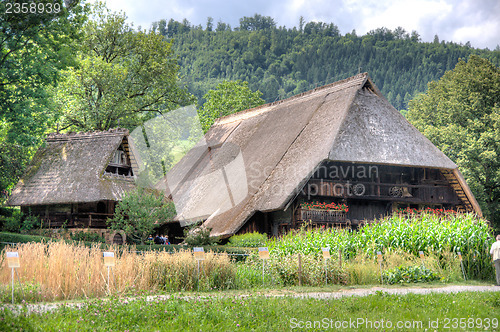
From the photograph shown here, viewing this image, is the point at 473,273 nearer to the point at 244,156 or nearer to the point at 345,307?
the point at 345,307

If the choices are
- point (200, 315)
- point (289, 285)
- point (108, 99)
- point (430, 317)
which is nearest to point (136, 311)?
point (200, 315)

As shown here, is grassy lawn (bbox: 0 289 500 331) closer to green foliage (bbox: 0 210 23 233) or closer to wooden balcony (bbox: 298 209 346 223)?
wooden balcony (bbox: 298 209 346 223)

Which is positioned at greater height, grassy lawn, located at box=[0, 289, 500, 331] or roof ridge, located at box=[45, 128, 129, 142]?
roof ridge, located at box=[45, 128, 129, 142]

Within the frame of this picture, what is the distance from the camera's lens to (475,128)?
1619 inches

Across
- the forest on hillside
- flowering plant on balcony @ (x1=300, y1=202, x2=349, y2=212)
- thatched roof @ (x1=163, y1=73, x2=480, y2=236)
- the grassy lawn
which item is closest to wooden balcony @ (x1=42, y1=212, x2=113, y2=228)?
thatched roof @ (x1=163, y1=73, x2=480, y2=236)

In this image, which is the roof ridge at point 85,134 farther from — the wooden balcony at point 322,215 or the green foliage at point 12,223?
the wooden balcony at point 322,215

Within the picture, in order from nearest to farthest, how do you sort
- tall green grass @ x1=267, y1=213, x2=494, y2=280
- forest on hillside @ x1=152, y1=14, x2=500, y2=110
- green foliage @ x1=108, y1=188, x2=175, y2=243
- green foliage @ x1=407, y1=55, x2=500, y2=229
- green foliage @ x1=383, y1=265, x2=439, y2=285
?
green foliage @ x1=383, y1=265, x2=439, y2=285 < tall green grass @ x1=267, y1=213, x2=494, y2=280 < green foliage @ x1=108, y1=188, x2=175, y2=243 < green foliage @ x1=407, y1=55, x2=500, y2=229 < forest on hillside @ x1=152, y1=14, x2=500, y2=110

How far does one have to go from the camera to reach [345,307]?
37.0 feet

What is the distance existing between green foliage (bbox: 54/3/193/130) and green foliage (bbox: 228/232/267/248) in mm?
17332

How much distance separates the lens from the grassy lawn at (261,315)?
949cm

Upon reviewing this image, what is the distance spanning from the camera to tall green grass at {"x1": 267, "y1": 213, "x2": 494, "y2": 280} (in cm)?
1880

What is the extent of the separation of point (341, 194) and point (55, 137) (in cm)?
1887

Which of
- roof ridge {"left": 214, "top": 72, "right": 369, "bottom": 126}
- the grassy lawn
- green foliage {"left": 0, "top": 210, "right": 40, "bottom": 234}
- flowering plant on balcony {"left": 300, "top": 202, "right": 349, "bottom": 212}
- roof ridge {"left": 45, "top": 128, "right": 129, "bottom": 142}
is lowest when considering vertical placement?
the grassy lawn

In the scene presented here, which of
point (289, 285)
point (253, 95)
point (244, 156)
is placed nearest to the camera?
point (289, 285)
